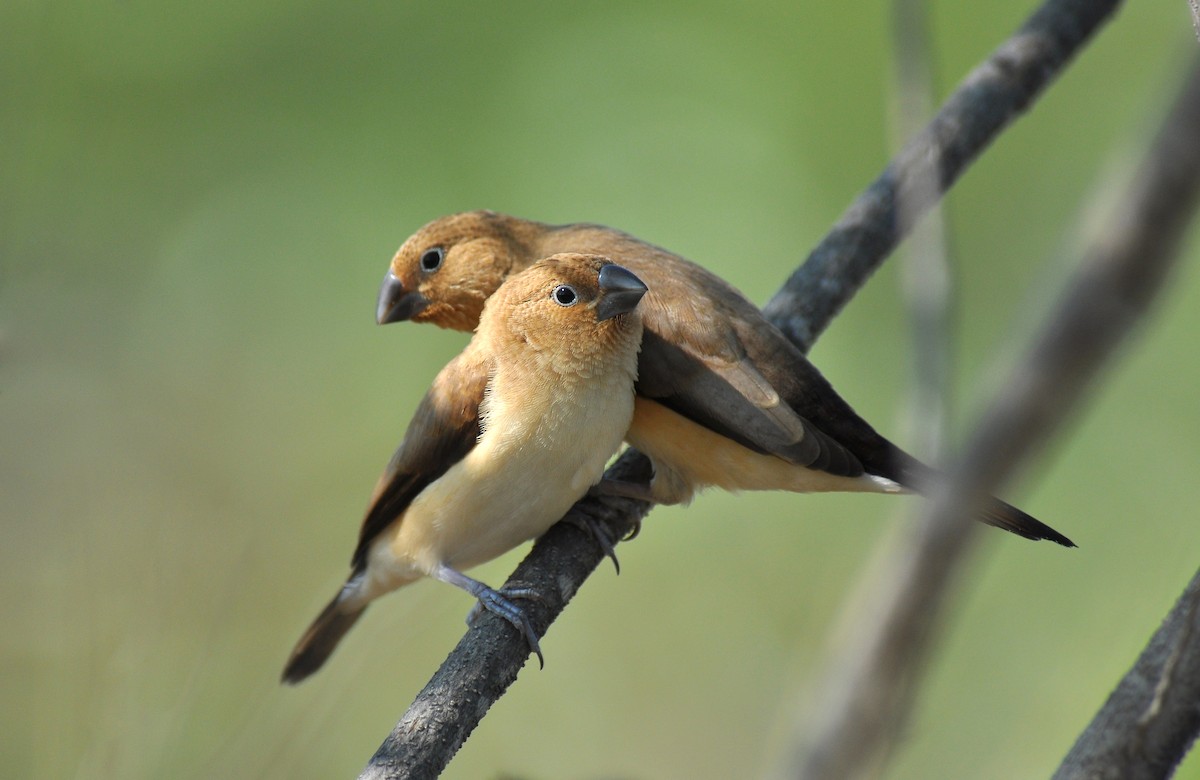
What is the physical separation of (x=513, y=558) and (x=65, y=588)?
247 centimetres

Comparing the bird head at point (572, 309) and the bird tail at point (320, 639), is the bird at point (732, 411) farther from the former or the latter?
the bird tail at point (320, 639)

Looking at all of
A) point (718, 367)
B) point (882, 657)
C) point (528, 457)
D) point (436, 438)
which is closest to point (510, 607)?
point (528, 457)

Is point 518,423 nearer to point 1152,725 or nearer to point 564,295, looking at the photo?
point 564,295

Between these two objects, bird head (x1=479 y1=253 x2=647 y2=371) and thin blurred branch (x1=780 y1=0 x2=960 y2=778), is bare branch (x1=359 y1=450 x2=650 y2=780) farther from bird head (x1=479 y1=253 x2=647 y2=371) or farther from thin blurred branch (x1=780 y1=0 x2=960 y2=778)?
thin blurred branch (x1=780 y1=0 x2=960 y2=778)

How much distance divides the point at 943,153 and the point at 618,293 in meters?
1.24

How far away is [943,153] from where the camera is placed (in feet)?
12.4

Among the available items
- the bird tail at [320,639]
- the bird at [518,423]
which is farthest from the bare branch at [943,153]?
the bird tail at [320,639]

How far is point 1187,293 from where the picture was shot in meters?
5.64

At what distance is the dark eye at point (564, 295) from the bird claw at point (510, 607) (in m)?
0.83

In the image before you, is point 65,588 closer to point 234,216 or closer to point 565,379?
point 565,379

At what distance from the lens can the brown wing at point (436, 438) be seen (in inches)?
136

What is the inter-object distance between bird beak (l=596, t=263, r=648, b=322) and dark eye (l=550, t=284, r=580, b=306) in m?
0.09

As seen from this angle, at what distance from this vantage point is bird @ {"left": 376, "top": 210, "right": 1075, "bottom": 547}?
10.3 ft

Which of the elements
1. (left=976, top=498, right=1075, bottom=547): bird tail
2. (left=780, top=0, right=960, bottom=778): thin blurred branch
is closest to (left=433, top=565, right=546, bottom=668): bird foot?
(left=976, top=498, right=1075, bottom=547): bird tail
